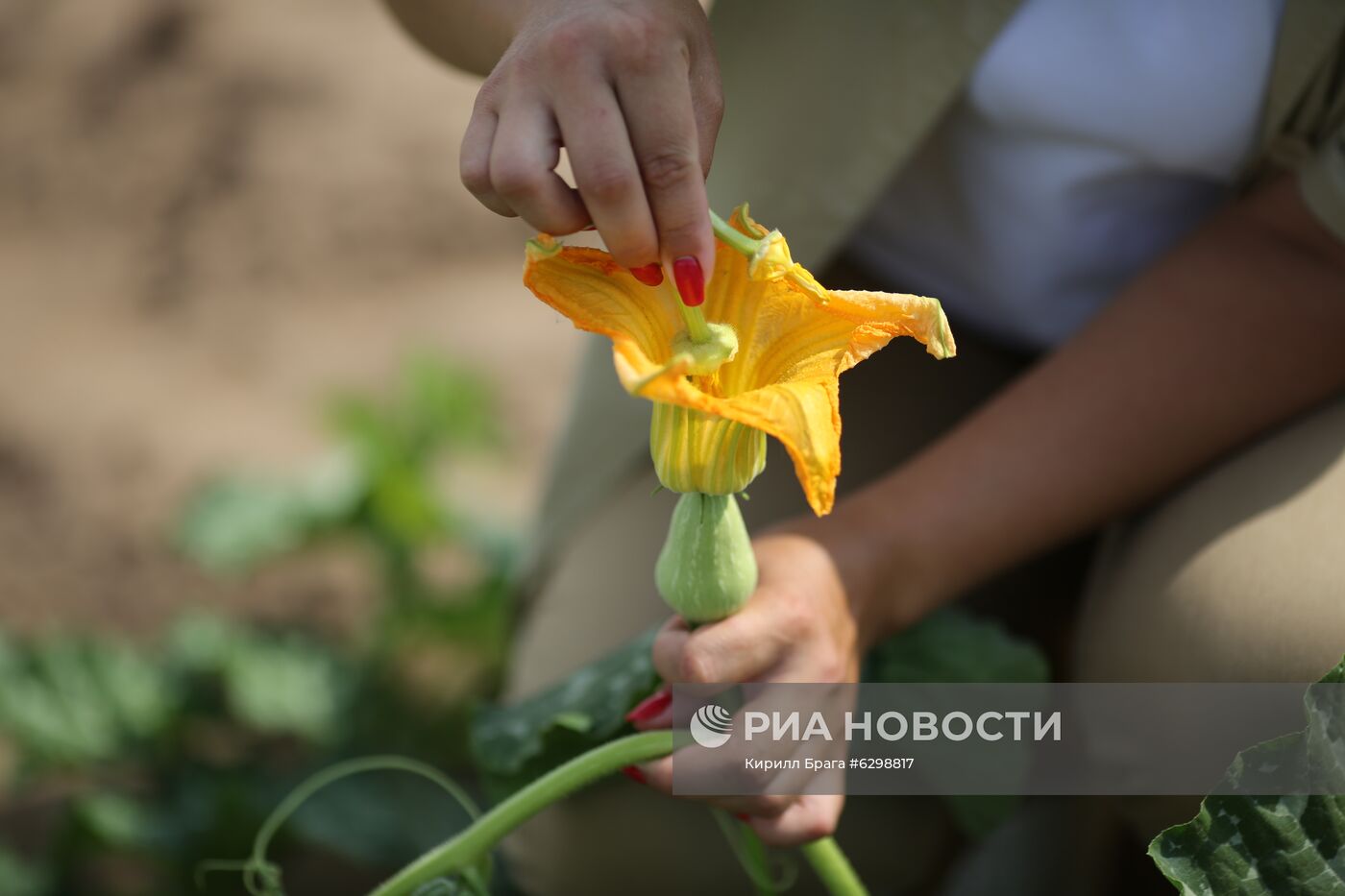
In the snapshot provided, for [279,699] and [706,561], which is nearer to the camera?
[706,561]

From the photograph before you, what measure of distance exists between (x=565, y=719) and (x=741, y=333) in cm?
32

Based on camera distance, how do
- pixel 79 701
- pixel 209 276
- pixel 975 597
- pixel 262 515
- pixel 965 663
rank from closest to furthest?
pixel 965 663 < pixel 975 597 < pixel 79 701 < pixel 262 515 < pixel 209 276

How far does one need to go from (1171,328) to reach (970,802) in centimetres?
40

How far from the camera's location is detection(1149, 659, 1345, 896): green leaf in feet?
2.11

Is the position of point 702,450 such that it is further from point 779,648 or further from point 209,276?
point 209,276

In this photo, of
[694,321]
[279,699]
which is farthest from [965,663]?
[279,699]

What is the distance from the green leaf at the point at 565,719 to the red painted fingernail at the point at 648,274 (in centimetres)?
30

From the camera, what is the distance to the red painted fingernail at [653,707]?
806mm

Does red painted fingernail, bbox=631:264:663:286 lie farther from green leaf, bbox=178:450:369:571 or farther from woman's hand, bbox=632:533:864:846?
green leaf, bbox=178:450:369:571

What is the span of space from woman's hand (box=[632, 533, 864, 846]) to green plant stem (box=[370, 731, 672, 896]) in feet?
0.07

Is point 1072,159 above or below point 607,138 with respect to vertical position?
below

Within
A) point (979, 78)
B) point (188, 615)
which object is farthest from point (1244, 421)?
point (188, 615)

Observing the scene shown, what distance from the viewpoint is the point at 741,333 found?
0.70 meters

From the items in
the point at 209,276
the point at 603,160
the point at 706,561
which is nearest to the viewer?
the point at 603,160
